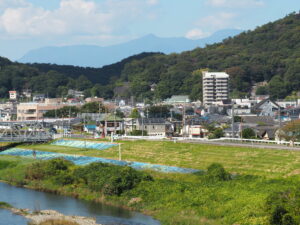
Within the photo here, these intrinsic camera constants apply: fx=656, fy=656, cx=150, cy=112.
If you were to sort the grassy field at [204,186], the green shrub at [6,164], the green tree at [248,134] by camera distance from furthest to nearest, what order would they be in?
the green tree at [248,134], the green shrub at [6,164], the grassy field at [204,186]

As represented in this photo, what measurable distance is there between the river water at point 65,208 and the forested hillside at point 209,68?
262 feet

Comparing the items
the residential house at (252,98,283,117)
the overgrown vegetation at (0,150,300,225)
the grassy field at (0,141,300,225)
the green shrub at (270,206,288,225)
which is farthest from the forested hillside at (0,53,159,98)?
the green shrub at (270,206,288,225)

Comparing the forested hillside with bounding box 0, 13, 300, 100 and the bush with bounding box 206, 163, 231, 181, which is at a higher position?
the forested hillside with bounding box 0, 13, 300, 100

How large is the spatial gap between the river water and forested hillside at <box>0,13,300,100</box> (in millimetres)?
79816

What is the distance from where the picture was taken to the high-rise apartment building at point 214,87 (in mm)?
111562

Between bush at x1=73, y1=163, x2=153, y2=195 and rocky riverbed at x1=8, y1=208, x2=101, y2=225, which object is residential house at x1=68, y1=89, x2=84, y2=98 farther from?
rocky riverbed at x1=8, y1=208, x2=101, y2=225

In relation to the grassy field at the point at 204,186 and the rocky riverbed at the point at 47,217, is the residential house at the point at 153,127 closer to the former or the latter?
the grassy field at the point at 204,186

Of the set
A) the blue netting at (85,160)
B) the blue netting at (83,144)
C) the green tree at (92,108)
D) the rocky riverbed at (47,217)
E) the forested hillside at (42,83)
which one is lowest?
the rocky riverbed at (47,217)

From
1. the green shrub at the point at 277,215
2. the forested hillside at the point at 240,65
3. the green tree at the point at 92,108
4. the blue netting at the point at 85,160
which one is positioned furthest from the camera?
the forested hillside at the point at 240,65

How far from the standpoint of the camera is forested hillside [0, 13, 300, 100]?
397 ft

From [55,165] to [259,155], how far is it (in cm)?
1180

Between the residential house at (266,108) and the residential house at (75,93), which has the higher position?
the residential house at (75,93)

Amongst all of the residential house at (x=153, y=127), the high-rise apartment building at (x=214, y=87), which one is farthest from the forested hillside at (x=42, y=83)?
the residential house at (x=153, y=127)

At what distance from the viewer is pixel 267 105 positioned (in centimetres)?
9006
